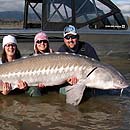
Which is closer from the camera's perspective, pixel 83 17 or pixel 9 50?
pixel 9 50

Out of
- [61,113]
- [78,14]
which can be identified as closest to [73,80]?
[61,113]

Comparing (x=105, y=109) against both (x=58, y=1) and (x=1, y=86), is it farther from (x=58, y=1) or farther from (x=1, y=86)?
(x=58, y=1)

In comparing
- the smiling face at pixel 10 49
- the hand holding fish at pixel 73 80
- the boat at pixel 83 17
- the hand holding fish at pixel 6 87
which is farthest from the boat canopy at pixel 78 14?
the hand holding fish at pixel 73 80

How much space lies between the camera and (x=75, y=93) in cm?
440

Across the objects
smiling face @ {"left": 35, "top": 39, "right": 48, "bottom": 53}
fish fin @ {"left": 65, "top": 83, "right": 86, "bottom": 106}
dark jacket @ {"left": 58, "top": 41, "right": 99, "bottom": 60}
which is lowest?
fish fin @ {"left": 65, "top": 83, "right": 86, "bottom": 106}

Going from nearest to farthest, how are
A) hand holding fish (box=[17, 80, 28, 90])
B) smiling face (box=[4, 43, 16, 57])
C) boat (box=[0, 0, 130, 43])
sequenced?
hand holding fish (box=[17, 80, 28, 90]), smiling face (box=[4, 43, 16, 57]), boat (box=[0, 0, 130, 43])

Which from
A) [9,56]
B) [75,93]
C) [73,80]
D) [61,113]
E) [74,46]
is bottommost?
[61,113]

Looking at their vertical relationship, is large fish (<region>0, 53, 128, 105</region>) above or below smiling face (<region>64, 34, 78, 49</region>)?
below

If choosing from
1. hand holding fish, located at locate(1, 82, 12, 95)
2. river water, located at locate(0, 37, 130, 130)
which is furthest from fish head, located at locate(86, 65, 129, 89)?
hand holding fish, located at locate(1, 82, 12, 95)

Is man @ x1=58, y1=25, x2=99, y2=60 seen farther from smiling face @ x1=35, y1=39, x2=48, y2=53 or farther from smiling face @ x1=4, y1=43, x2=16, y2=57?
smiling face @ x1=4, y1=43, x2=16, y2=57

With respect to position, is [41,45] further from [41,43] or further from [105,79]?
[105,79]

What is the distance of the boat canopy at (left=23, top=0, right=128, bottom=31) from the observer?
341 inches

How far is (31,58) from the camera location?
14.8 feet

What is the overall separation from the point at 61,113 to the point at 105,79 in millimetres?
656
